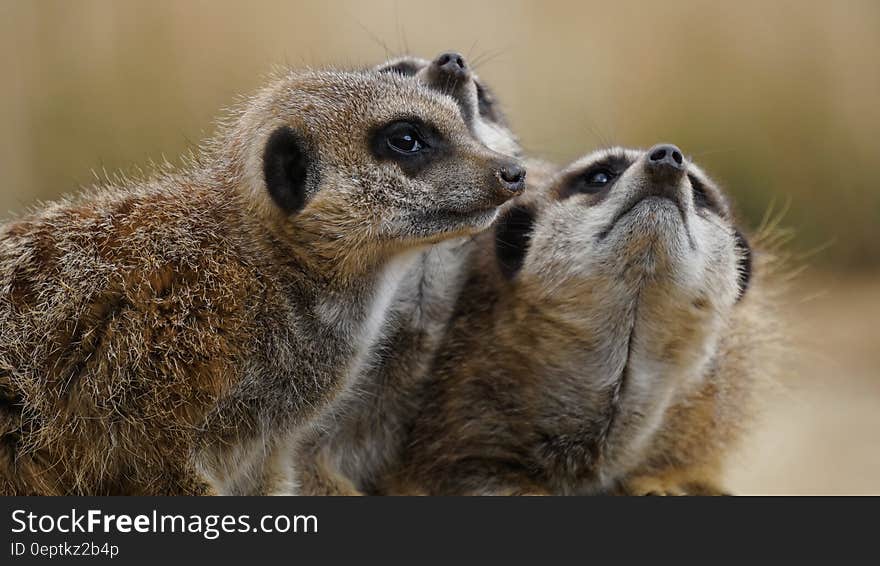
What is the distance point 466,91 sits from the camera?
4266 mm

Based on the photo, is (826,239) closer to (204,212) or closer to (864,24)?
(864,24)

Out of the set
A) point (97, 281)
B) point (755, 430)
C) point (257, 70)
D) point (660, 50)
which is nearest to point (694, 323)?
point (755, 430)

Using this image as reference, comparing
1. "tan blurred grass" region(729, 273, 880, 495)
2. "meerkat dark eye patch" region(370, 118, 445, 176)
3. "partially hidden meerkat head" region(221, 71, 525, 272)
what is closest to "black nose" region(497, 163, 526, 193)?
"partially hidden meerkat head" region(221, 71, 525, 272)

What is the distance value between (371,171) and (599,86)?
7.57 meters

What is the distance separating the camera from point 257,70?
980 cm

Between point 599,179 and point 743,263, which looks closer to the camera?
point 599,179

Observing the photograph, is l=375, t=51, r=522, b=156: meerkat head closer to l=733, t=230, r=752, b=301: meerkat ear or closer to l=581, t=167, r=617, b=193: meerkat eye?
l=581, t=167, r=617, b=193: meerkat eye

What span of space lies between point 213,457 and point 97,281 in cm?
63

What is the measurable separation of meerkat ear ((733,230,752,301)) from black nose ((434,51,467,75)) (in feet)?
4.02

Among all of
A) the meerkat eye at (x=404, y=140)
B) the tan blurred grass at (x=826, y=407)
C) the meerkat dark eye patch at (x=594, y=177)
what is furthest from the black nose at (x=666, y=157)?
the tan blurred grass at (x=826, y=407)

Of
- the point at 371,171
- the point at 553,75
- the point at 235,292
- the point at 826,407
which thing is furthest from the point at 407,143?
the point at 553,75

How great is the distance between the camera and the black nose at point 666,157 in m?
3.83

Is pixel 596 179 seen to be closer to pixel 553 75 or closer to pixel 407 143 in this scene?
pixel 407 143

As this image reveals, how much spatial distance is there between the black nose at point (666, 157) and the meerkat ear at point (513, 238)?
0.73 m
